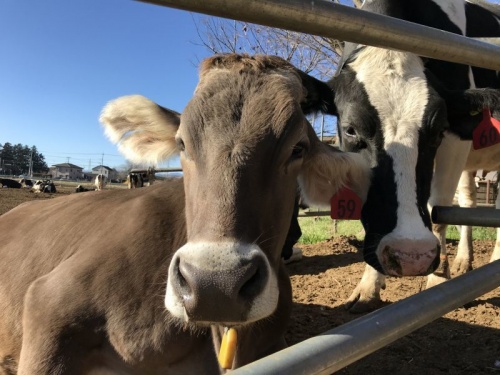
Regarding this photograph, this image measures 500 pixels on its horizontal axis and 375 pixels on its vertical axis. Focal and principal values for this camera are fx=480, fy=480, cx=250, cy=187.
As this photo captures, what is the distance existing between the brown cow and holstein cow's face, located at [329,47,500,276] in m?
0.23

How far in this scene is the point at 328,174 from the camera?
8.79ft

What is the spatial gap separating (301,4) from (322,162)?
55.3 inches

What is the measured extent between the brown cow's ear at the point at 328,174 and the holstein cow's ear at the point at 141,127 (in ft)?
2.69

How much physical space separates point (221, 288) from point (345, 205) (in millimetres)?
1631

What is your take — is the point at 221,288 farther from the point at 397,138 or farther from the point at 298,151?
the point at 397,138

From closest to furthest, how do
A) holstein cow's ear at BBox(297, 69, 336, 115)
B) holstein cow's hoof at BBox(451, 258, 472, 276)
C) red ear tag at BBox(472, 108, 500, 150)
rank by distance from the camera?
red ear tag at BBox(472, 108, 500, 150) < holstein cow's ear at BBox(297, 69, 336, 115) < holstein cow's hoof at BBox(451, 258, 472, 276)

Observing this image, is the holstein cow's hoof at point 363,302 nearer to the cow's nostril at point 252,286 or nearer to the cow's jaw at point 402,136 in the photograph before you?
the cow's jaw at point 402,136

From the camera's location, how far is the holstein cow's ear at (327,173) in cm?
261

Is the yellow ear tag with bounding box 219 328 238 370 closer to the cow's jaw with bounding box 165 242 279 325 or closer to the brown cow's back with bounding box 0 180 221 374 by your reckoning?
the cow's jaw with bounding box 165 242 279 325

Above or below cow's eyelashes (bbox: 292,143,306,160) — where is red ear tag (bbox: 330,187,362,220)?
below

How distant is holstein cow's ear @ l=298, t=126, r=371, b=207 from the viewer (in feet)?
8.57

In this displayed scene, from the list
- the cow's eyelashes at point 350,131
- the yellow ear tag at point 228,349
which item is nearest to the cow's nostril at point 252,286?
the yellow ear tag at point 228,349

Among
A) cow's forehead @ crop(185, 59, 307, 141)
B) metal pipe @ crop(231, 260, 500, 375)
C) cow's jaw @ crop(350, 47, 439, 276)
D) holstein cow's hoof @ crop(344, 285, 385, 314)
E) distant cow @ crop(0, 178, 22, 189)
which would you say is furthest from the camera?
distant cow @ crop(0, 178, 22, 189)

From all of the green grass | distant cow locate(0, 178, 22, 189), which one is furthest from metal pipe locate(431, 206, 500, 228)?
distant cow locate(0, 178, 22, 189)
